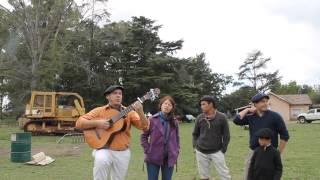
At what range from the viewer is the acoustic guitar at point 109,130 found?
6.77m

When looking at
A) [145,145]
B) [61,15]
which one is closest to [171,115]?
[145,145]

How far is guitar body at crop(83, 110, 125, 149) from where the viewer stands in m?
6.76

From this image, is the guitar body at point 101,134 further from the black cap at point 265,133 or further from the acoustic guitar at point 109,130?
the black cap at point 265,133

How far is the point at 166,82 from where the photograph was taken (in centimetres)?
5766

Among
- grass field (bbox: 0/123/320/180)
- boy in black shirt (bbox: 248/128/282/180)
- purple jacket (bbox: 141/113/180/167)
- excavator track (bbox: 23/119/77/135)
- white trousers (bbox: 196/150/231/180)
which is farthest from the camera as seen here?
excavator track (bbox: 23/119/77/135)

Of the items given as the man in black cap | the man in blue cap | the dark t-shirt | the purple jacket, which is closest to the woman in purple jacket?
the purple jacket

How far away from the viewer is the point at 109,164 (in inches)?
265

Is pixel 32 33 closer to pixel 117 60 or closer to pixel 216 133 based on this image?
pixel 117 60

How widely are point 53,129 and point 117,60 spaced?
26.4 m

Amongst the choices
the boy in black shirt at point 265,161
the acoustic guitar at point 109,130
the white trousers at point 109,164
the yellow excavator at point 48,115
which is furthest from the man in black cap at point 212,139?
the yellow excavator at point 48,115

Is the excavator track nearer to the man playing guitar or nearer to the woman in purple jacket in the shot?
the woman in purple jacket

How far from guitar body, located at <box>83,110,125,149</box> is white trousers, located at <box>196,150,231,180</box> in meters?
1.90

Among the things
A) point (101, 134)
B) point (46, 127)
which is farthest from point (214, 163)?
point (46, 127)

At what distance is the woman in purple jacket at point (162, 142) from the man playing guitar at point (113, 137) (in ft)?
1.87
